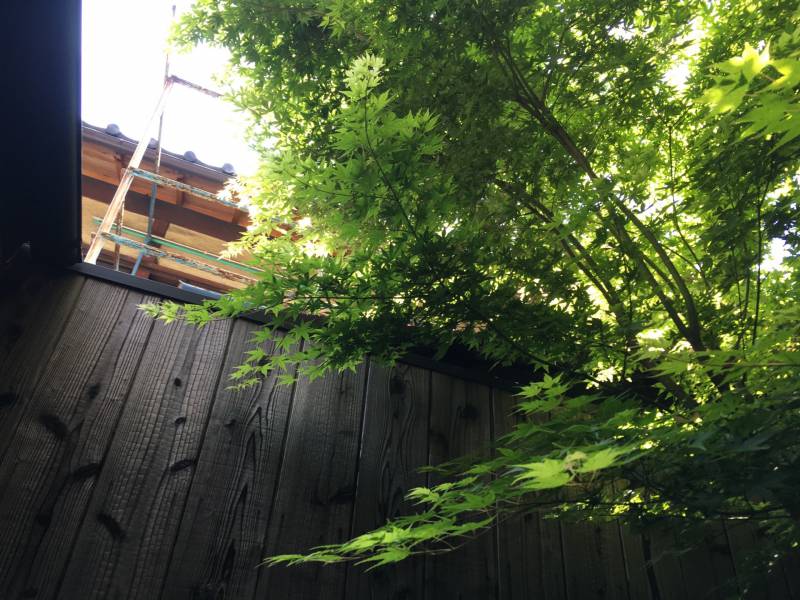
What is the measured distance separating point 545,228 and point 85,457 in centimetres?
169

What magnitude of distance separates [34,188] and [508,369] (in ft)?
6.59

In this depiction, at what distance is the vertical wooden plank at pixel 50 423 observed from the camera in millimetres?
1654

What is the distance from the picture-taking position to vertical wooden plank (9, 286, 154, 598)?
1612 millimetres

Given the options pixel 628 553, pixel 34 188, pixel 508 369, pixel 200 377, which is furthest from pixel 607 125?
pixel 34 188

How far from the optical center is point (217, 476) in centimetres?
193

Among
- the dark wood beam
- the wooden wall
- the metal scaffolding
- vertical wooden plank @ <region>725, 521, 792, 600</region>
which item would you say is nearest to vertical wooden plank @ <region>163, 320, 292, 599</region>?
the wooden wall

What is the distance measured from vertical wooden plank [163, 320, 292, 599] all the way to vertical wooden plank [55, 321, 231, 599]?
0.04 metres

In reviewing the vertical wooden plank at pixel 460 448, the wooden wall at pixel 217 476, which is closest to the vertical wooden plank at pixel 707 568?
the wooden wall at pixel 217 476

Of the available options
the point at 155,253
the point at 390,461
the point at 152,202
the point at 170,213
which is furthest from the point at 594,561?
the point at 170,213

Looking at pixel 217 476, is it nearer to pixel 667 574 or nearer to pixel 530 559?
pixel 530 559

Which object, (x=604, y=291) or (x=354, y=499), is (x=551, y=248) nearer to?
(x=604, y=291)

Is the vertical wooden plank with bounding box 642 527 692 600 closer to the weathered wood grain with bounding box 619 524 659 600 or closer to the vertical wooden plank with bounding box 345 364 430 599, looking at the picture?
the weathered wood grain with bounding box 619 524 659 600

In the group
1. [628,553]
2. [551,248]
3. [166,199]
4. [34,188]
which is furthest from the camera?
[166,199]

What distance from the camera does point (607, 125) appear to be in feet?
7.58
